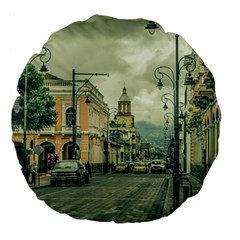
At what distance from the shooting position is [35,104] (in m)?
29.4

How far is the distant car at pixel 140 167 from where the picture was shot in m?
29.5

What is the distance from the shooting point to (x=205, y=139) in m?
29.5

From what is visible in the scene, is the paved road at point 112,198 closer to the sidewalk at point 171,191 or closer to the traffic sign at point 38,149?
the sidewalk at point 171,191

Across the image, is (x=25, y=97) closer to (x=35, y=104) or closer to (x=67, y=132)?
(x=35, y=104)

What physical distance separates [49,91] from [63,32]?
0.67m

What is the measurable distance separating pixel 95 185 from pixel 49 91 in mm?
1154

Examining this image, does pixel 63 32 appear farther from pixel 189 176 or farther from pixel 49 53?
pixel 189 176

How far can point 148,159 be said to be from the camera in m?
29.5

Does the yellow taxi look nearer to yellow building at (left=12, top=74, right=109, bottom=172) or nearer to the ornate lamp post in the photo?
yellow building at (left=12, top=74, right=109, bottom=172)

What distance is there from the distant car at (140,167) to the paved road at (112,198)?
10 centimetres

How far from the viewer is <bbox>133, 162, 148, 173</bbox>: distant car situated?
29.5m

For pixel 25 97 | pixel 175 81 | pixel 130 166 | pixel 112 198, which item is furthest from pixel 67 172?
pixel 175 81

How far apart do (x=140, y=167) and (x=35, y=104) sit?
4.47 ft

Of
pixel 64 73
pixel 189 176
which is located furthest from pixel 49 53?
pixel 189 176
